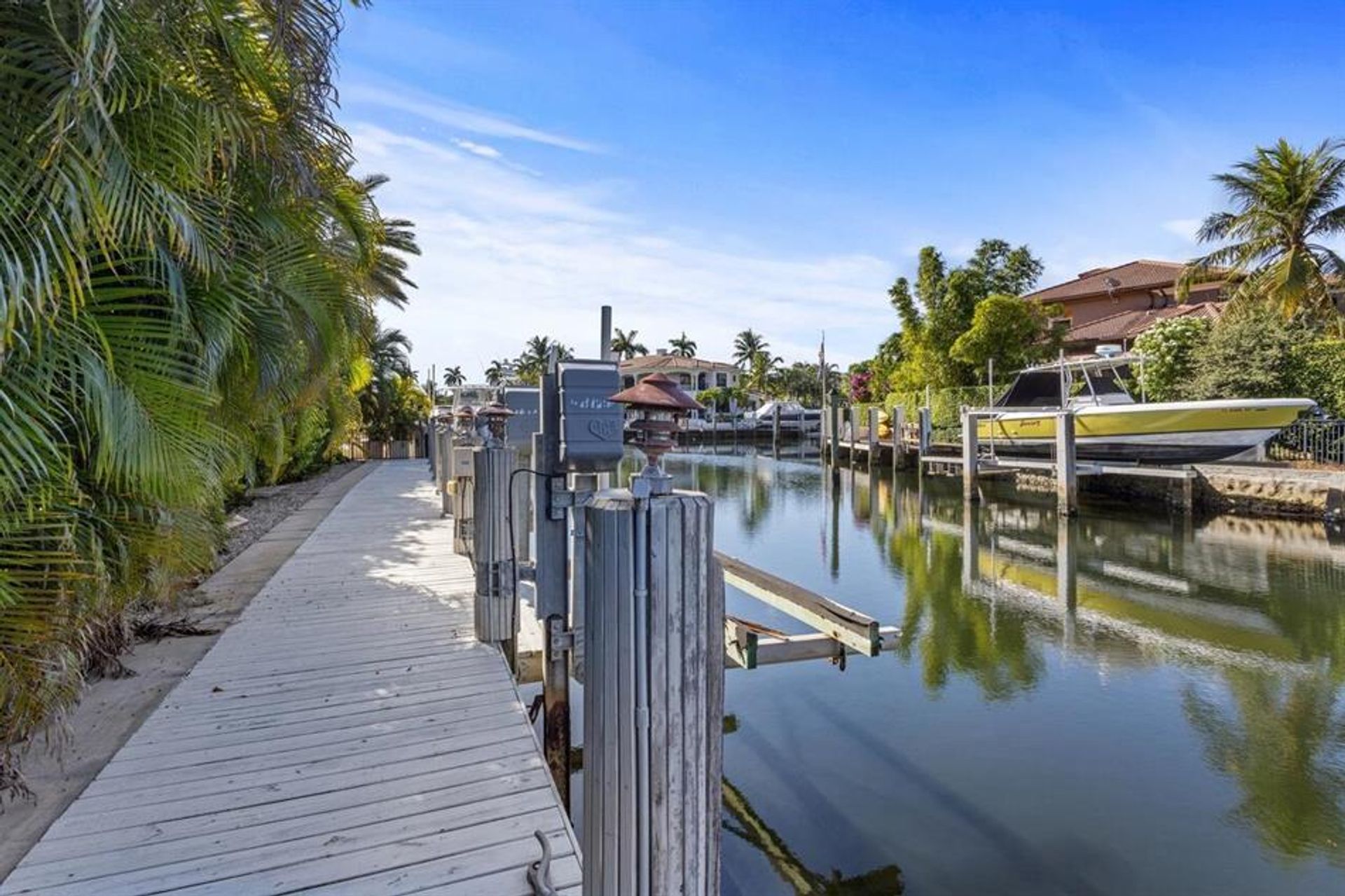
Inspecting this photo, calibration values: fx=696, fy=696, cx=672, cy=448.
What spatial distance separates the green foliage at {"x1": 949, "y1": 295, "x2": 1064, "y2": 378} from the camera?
2030cm

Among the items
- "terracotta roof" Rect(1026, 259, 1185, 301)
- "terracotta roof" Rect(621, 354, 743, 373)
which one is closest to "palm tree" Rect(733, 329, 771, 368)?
"terracotta roof" Rect(621, 354, 743, 373)

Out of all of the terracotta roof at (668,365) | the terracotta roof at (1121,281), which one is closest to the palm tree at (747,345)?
the terracotta roof at (668,365)

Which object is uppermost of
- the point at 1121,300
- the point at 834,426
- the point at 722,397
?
the point at 1121,300

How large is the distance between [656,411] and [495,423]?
305 cm

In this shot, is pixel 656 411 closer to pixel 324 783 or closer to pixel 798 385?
pixel 324 783

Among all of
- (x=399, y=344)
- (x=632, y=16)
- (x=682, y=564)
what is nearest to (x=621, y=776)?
(x=682, y=564)

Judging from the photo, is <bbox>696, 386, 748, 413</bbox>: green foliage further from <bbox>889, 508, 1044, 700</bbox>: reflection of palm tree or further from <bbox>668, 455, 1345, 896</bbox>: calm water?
<bbox>668, 455, 1345, 896</bbox>: calm water

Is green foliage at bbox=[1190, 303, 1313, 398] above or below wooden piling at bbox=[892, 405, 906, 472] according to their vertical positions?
above

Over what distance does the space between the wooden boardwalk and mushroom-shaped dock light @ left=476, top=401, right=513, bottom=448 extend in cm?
129

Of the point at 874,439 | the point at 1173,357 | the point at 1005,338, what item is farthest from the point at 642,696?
the point at 1005,338

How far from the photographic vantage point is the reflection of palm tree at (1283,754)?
3654 millimetres


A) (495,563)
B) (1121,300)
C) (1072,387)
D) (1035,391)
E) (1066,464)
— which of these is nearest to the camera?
(495,563)

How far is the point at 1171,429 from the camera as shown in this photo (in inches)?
488

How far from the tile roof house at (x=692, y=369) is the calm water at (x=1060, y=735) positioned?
43.2 m
